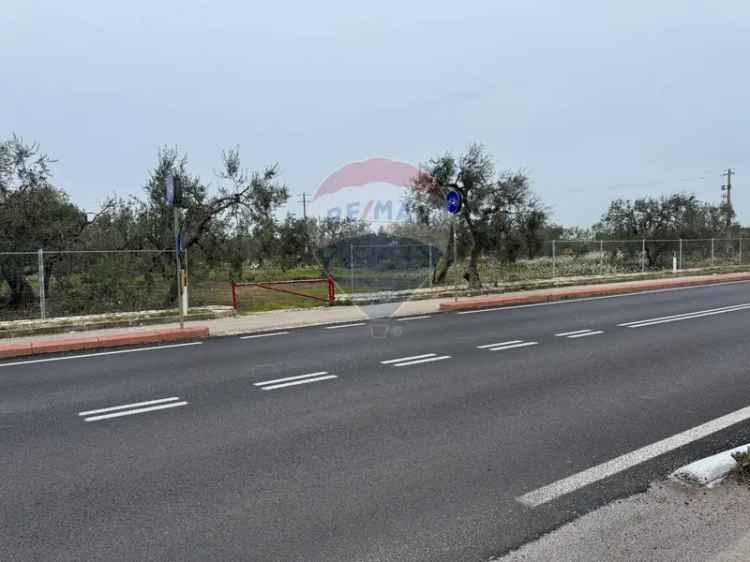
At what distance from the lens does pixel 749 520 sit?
10.6ft

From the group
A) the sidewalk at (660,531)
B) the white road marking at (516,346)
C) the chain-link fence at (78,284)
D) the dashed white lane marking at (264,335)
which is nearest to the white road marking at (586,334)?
the white road marking at (516,346)

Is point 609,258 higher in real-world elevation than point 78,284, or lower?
higher

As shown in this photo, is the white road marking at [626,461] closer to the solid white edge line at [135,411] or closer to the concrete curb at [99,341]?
the solid white edge line at [135,411]

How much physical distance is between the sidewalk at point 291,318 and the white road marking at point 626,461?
904cm

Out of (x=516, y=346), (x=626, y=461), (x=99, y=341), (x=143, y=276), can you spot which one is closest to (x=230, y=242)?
(x=143, y=276)

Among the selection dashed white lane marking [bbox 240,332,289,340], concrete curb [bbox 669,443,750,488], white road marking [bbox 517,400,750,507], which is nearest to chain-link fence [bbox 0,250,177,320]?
dashed white lane marking [bbox 240,332,289,340]

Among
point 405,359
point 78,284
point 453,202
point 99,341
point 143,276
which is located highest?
point 453,202

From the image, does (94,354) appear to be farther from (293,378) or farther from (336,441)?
(336,441)

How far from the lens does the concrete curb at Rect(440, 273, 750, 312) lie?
16047 mm

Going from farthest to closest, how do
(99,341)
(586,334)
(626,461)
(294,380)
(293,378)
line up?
(586,334)
(99,341)
(293,378)
(294,380)
(626,461)

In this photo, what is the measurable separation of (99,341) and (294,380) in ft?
17.7

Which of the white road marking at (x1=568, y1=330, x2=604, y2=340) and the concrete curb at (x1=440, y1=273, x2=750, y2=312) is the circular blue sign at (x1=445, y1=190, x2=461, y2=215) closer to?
the concrete curb at (x1=440, y1=273, x2=750, y2=312)

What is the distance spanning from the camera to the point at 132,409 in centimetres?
592

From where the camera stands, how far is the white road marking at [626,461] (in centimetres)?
366
